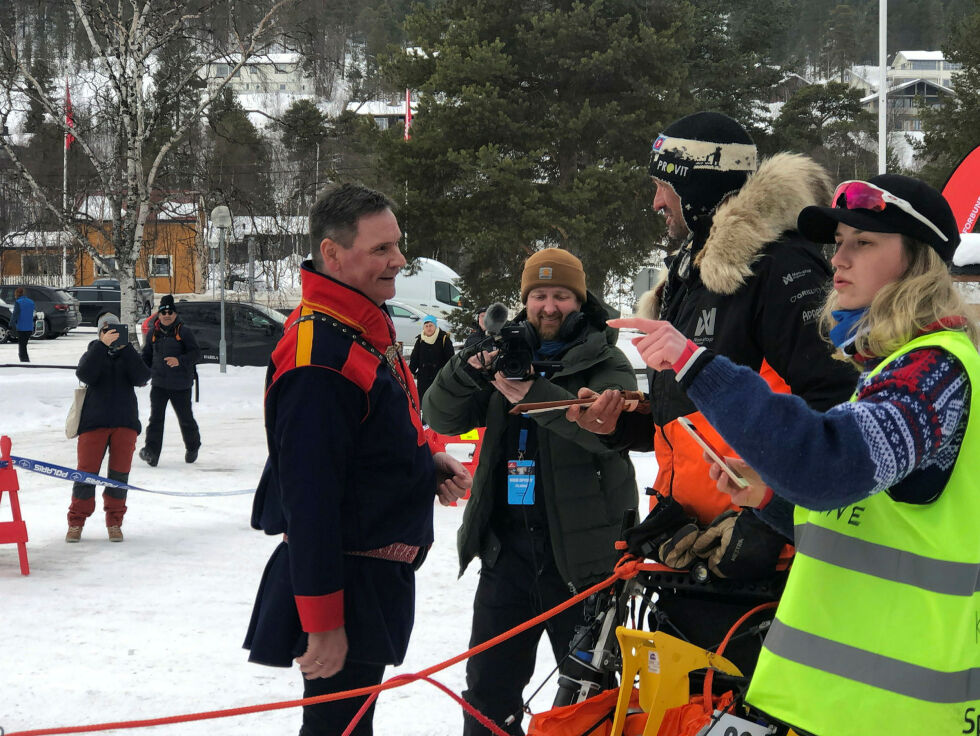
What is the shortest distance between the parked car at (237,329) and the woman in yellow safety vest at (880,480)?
20.9 metres


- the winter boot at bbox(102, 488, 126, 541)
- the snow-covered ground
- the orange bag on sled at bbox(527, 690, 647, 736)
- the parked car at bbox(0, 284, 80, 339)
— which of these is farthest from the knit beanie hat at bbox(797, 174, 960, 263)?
the parked car at bbox(0, 284, 80, 339)

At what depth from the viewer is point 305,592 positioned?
2.59 m

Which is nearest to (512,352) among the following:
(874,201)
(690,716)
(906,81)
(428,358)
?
(690,716)

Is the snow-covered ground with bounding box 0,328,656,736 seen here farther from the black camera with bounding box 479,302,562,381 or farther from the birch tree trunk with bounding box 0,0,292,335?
the birch tree trunk with bounding box 0,0,292,335

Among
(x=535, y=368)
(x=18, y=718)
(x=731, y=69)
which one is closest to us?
(x=535, y=368)

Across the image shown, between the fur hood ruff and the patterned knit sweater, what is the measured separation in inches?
32.8

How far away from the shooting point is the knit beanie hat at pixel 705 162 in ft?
8.87

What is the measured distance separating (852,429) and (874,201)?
19.1 inches

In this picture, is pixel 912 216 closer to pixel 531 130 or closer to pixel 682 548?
pixel 682 548

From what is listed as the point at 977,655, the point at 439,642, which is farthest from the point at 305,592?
the point at 439,642

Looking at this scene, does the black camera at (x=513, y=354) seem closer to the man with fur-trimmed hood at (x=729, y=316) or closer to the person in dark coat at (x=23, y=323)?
the man with fur-trimmed hood at (x=729, y=316)

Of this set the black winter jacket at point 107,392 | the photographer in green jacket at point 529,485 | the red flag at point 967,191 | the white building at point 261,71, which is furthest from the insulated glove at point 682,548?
the white building at point 261,71

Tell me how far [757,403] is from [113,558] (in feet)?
21.2

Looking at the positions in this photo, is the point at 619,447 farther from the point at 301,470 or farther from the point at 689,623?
the point at 301,470
